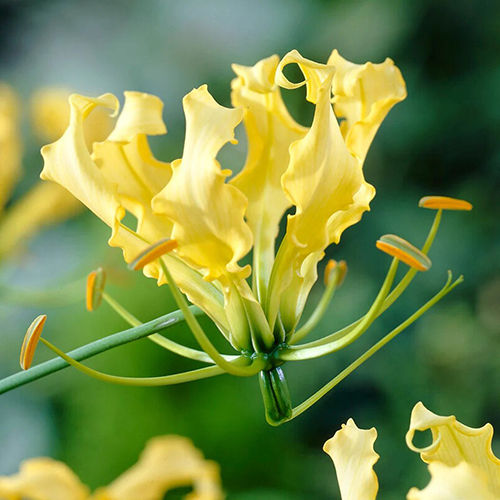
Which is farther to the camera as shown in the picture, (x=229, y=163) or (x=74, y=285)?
(x=229, y=163)

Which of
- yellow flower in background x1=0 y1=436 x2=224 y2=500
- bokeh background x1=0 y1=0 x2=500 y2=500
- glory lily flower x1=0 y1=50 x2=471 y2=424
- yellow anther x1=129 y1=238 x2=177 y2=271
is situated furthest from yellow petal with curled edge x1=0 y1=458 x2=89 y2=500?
bokeh background x1=0 y1=0 x2=500 y2=500

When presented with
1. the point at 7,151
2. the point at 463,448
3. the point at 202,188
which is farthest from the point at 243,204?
the point at 7,151

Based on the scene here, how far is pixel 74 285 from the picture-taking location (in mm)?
1358

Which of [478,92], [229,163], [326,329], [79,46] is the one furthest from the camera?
[79,46]

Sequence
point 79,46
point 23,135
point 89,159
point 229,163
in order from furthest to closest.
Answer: point 79,46, point 23,135, point 229,163, point 89,159

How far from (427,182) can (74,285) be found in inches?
60.0

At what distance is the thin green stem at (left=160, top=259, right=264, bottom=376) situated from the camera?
27.0 inches

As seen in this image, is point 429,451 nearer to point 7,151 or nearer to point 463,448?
point 463,448

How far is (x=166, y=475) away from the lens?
3.60 feet

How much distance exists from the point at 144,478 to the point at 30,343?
43 cm

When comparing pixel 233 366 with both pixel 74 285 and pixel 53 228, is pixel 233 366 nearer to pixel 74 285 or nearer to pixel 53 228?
pixel 74 285

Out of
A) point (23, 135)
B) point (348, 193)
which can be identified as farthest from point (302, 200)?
point (23, 135)

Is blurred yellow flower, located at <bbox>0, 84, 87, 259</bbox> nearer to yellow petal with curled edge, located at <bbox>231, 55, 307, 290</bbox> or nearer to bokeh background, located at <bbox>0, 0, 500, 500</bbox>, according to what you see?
bokeh background, located at <bbox>0, 0, 500, 500</bbox>

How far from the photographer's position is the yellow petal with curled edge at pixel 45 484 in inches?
38.0
